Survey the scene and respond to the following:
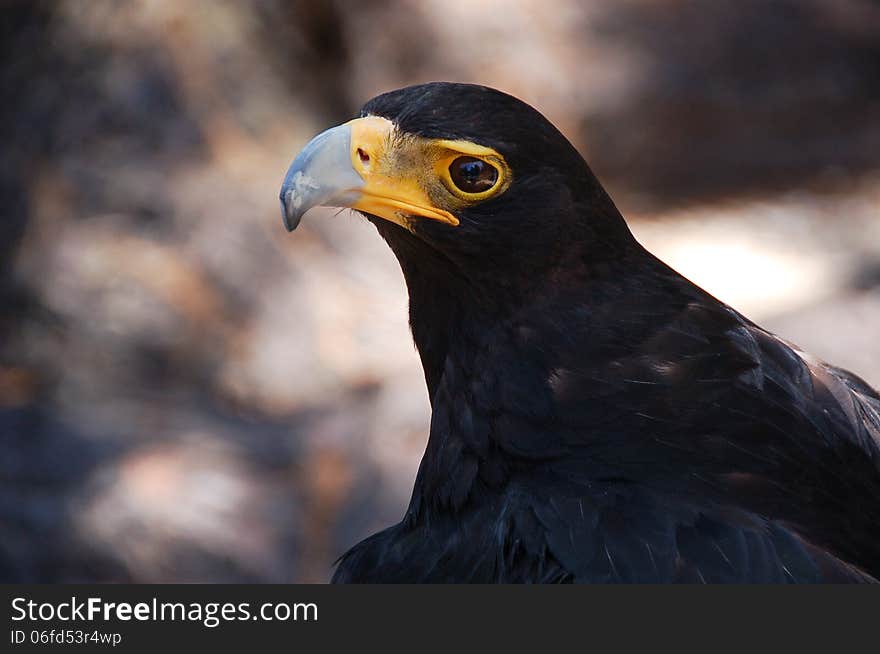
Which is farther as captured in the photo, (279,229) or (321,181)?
(279,229)

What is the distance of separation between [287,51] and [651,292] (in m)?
4.13

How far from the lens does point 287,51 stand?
21.0ft

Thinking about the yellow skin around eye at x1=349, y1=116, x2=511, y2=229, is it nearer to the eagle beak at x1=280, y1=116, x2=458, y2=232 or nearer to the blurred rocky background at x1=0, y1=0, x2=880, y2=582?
the eagle beak at x1=280, y1=116, x2=458, y2=232

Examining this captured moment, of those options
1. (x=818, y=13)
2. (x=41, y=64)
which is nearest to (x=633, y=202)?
(x=818, y=13)

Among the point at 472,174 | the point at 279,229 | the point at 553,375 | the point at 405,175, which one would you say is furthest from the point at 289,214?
the point at 279,229

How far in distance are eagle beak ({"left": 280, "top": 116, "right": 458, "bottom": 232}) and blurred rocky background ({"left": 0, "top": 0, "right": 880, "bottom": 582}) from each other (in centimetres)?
236

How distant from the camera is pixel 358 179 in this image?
2.60m

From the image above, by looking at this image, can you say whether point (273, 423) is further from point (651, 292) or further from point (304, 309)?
point (651, 292)

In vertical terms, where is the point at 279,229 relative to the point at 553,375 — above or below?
above

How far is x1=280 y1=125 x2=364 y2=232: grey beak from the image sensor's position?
2.56 meters

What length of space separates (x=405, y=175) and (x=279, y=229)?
3.23m

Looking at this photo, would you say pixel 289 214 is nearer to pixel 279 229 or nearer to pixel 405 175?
pixel 405 175

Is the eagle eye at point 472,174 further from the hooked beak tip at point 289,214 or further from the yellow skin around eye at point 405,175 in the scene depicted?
the hooked beak tip at point 289,214

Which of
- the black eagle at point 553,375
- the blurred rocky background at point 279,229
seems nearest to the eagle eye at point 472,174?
the black eagle at point 553,375
